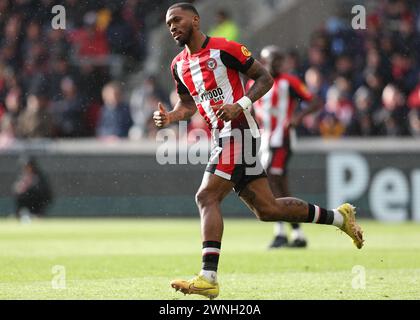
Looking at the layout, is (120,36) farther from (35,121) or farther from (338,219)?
(338,219)

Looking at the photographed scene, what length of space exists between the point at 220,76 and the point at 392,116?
36.3 feet

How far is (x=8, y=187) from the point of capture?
776 inches

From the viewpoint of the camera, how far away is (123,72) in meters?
22.3

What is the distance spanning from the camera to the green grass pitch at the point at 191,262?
28.2 feet

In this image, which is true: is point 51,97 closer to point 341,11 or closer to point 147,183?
point 147,183

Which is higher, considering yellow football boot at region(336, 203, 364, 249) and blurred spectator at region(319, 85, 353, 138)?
blurred spectator at region(319, 85, 353, 138)

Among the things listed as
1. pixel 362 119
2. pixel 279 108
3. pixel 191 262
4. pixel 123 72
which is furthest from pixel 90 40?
pixel 191 262

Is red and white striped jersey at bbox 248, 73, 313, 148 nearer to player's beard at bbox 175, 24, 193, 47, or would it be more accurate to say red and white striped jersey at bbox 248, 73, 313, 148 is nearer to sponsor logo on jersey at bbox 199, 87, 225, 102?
sponsor logo on jersey at bbox 199, 87, 225, 102

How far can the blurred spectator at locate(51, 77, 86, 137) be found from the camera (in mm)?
20609

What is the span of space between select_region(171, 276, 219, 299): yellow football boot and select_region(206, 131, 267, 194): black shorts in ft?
2.99

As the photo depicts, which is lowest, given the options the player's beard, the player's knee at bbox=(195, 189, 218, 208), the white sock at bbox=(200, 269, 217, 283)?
the white sock at bbox=(200, 269, 217, 283)

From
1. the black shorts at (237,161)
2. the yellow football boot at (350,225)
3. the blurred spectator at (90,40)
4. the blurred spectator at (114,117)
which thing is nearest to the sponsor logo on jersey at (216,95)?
the black shorts at (237,161)

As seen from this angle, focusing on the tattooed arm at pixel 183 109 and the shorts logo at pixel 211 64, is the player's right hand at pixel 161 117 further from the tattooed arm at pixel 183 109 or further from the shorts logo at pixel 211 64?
the shorts logo at pixel 211 64

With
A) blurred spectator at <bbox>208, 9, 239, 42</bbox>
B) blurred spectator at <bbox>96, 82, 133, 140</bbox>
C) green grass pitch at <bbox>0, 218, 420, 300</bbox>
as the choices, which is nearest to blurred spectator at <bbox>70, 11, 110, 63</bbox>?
blurred spectator at <bbox>96, 82, 133, 140</bbox>
